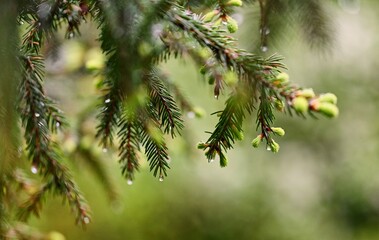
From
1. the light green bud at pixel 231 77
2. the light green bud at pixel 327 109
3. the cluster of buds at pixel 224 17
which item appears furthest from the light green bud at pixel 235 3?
the light green bud at pixel 327 109

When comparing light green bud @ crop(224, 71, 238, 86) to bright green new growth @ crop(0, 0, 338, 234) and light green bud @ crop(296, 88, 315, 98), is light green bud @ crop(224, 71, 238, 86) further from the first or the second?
light green bud @ crop(296, 88, 315, 98)

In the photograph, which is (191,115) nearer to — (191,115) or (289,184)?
(191,115)

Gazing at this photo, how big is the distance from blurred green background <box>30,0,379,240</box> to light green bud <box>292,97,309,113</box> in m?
2.81

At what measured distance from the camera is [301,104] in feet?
2.44

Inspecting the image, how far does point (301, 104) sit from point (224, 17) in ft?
0.86

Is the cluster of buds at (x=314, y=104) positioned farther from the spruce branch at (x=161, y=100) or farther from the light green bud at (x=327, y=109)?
the spruce branch at (x=161, y=100)

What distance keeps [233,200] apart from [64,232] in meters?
1.28

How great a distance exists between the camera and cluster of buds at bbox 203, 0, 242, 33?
894 millimetres

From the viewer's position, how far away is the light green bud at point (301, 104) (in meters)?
0.74

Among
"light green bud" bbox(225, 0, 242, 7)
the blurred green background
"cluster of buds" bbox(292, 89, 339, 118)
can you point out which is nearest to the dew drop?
"light green bud" bbox(225, 0, 242, 7)

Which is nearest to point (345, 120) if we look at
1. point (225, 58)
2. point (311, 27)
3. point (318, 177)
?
point (318, 177)

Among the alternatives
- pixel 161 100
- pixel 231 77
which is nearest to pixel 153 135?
pixel 161 100

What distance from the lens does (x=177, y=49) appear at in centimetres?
99

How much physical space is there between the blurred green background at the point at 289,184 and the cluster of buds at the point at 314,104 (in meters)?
2.81
